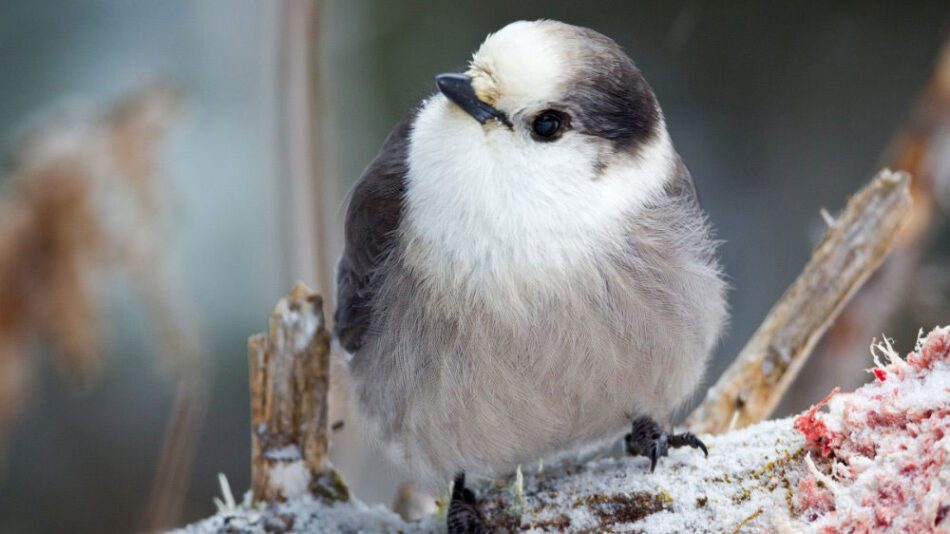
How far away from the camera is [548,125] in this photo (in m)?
1.64

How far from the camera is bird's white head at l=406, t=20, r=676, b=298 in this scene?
64.2 inches

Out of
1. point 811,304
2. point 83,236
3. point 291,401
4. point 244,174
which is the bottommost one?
point 291,401

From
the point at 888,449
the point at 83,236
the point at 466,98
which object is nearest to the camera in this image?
the point at 888,449

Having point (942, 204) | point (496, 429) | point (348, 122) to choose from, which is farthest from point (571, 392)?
point (348, 122)

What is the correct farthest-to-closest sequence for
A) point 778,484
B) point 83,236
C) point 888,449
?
point 83,236, point 778,484, point 888,449

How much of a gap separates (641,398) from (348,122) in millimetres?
2778

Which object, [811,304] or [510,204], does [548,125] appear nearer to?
[510,204]

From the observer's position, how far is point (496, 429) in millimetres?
1808

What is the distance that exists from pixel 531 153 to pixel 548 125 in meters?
0.06

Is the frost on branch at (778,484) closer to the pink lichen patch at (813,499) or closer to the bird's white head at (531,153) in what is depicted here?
the pink lichen patch at (813,499)

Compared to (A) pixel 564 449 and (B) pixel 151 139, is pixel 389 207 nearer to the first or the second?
(A) pixel 564 449

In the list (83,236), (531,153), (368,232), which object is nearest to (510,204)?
(531,153)

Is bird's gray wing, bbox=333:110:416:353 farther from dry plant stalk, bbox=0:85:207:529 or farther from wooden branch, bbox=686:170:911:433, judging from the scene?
wooden branch, bbox=686:170:911:433

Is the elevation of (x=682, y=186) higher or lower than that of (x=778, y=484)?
higher
